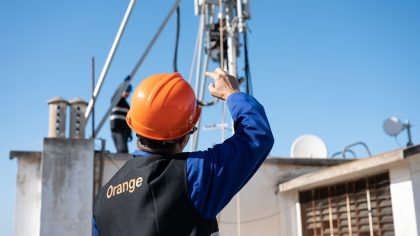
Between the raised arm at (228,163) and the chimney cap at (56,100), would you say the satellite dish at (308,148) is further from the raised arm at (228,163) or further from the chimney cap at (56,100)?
the raised arm at (228,163)

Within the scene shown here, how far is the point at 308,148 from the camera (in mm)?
9258

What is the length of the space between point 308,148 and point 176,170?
779 centimetres

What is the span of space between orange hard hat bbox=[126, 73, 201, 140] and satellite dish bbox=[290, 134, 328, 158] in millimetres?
7326

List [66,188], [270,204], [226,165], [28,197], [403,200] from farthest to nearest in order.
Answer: [270,204] → [28,197] → [66,188] → [403,200] → [226,165]

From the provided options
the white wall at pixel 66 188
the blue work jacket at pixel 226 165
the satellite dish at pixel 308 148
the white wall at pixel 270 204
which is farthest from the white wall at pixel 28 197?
the blue work jacket at pixel 226 165

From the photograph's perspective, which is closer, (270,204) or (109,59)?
(109,59)

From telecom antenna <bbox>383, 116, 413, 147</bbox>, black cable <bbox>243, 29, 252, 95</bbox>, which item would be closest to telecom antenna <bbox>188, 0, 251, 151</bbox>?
black cable <bbox>243, 29, 252, 95</bbox>

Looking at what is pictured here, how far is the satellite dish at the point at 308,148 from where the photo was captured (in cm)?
915

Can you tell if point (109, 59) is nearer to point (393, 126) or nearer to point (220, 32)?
point (220, 32)

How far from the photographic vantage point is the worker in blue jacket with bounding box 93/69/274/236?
1.66m

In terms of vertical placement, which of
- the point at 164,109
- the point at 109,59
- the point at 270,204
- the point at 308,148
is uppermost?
the point at 109,59

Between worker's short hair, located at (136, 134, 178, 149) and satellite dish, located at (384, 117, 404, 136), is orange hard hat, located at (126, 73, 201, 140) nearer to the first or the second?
worker's short hair, located at (136, 134, 178, 149)

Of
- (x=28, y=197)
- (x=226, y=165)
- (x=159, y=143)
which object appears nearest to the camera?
(x=226, y=165)

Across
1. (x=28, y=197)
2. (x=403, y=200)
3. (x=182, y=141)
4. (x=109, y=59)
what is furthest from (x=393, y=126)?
(x=182, y=141)
